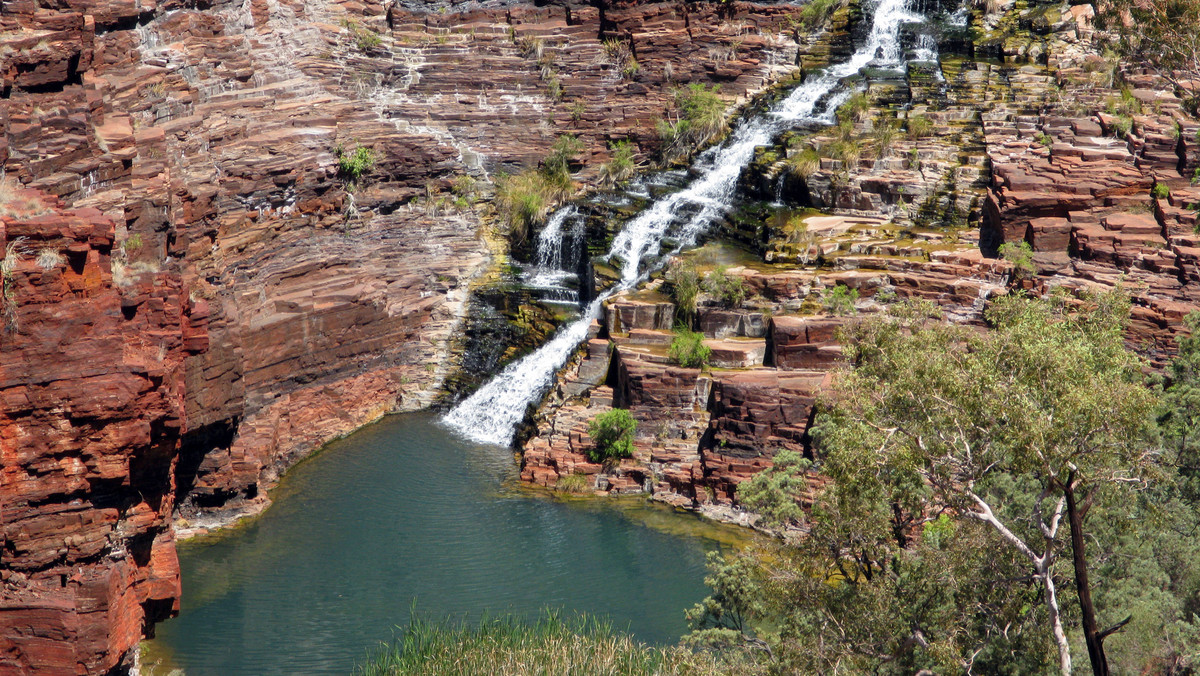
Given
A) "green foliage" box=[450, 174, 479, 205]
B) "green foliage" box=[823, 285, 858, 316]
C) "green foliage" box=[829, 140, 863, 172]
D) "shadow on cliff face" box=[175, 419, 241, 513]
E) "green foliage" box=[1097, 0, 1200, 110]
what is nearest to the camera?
"green foliage" box=[1097, 0, 1200, 110]

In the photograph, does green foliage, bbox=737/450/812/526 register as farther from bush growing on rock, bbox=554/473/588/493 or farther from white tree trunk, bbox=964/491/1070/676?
bush growing on rock, bbox=554/473/588/493

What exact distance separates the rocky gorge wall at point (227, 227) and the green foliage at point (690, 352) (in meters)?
11.4

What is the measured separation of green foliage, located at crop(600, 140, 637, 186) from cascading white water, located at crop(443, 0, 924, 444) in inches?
120

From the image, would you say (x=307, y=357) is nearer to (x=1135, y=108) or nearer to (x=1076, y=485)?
(x=1076, y=485)

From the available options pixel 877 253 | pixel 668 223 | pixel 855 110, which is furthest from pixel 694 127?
pixel 877 253

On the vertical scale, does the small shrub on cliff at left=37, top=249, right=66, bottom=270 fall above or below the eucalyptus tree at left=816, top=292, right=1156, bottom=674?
above

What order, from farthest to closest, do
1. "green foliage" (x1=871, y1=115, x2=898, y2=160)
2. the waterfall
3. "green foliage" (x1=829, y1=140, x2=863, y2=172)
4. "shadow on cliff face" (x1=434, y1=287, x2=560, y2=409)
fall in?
the waterfall, "shadow on cliff face" (x1=434, y1=287, x2=560, y2=409), "green foliage" (x1=871, y1=115, x2=898, y2=160), "green foliage" (x1=829, y1=140, x2=863, y2=172)

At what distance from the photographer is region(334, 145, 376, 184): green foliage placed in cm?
4553

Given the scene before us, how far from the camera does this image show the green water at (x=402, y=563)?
98.5 ft

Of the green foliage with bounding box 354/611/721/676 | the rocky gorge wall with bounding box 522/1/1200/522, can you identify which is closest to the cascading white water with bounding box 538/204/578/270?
the rocky gorge wall with bounding box 522/1/1200/522

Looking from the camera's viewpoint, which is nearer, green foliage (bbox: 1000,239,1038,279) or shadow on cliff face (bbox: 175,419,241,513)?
shadow on cliff face (bbox: 175,419,241,513)

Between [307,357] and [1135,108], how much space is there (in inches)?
1298

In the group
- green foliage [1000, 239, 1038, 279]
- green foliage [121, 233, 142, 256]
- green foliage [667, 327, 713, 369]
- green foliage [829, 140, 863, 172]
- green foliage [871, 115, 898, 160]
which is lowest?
green foliage [667, 327, 713, 369]

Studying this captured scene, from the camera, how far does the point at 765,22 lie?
54.8 m
